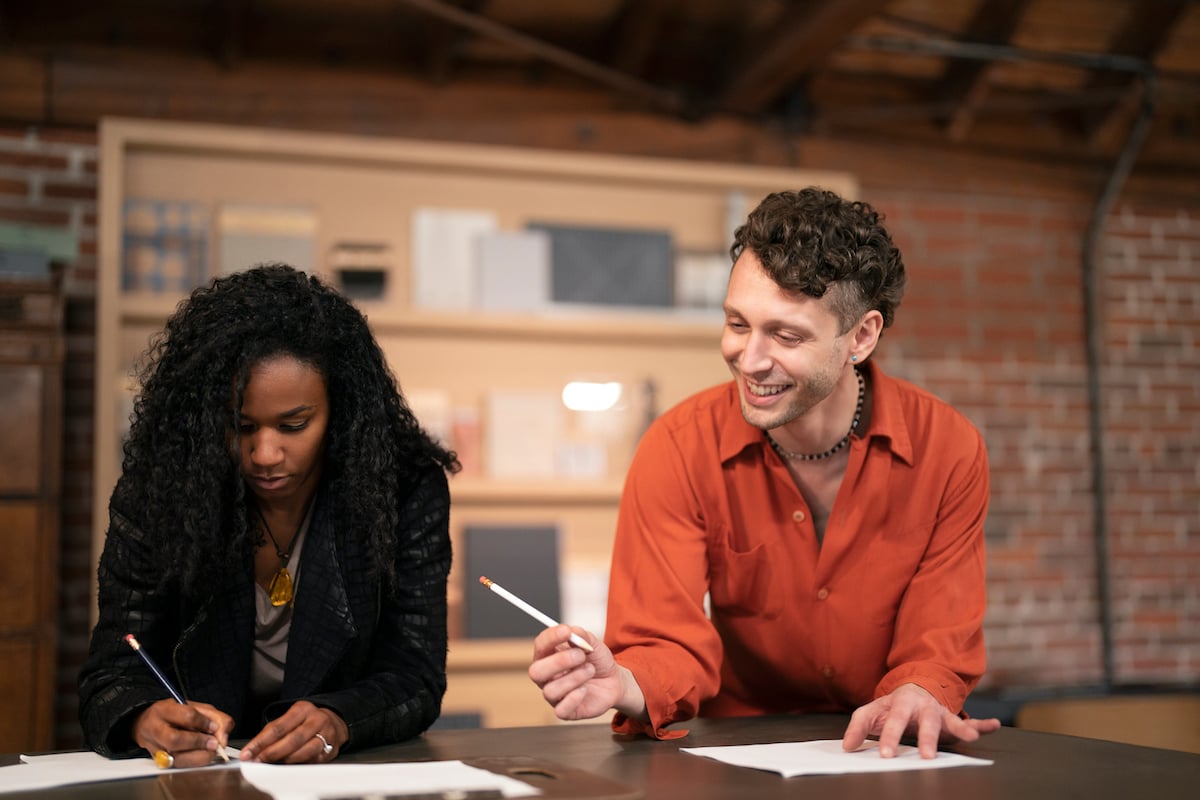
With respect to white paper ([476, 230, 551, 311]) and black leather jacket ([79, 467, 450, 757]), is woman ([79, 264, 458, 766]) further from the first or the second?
white paper ([476, 230, 551, 311])

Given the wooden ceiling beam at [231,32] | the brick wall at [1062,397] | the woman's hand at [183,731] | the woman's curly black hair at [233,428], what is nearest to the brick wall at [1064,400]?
the brick wall at [1062,397]

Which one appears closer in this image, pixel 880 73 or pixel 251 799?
pixel 251 799

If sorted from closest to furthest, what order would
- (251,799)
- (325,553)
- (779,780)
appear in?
(251,799), (779,780), (325,553)

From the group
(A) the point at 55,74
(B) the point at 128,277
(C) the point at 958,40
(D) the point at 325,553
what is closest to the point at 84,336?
(B) the point at 128,277

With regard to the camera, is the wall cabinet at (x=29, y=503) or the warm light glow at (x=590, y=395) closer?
the wall cabinet at (x=29, y=503)

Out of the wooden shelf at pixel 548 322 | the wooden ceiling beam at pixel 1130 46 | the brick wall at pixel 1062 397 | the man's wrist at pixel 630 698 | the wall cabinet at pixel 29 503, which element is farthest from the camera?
the brick wall at pixel 1062 397

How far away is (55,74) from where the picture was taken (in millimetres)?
4039

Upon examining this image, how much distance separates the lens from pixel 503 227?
162 inches

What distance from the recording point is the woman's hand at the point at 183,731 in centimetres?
148

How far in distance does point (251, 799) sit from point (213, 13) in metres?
3.45

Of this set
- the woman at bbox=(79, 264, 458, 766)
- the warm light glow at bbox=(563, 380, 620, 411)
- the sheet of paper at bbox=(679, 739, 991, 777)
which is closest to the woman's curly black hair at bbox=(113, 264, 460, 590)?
the woman at bbox=(79, 264, 458, 766)

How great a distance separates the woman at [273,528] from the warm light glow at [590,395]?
83.8 inches

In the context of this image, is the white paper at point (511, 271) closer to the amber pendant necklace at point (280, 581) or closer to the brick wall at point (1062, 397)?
the brick wall at point (1062, 397)

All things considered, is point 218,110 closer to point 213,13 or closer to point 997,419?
point 213,13
